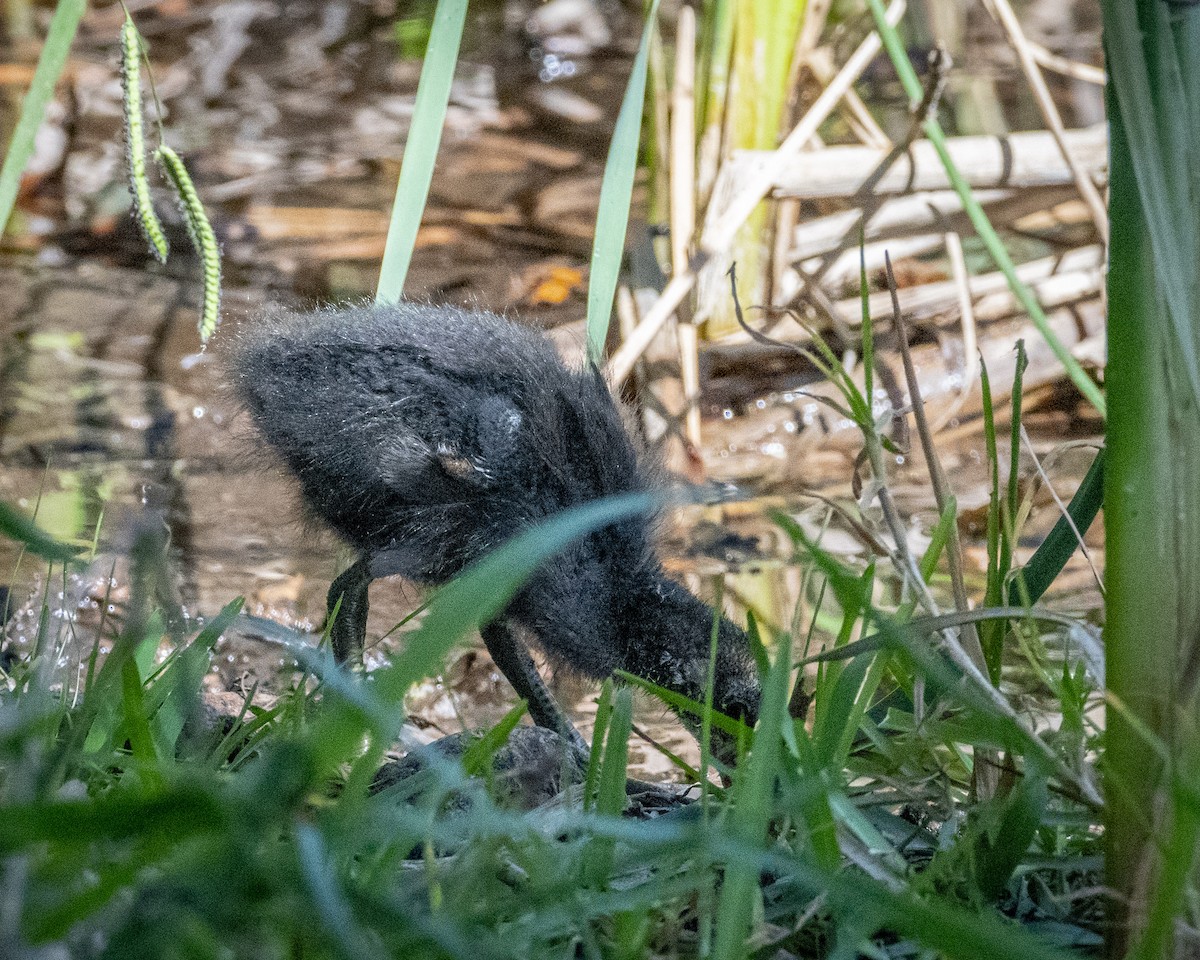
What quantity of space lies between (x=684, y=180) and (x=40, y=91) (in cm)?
258

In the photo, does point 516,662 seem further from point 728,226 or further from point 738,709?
point 728,226

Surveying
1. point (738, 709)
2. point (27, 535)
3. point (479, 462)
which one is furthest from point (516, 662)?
point (27, 535)

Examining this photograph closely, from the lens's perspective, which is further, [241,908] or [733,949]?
[733,949]

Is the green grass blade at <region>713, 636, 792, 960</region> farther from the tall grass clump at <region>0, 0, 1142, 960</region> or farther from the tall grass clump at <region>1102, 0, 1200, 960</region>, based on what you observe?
the tall grass clump at <region>1102, 0, 1200, 960</region>

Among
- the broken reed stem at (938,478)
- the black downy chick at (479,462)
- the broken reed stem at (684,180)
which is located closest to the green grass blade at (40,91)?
the black downy chick at (479,462)

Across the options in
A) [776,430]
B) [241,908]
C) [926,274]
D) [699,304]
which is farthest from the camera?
[926,274]

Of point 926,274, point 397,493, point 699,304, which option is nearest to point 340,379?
point 397,493

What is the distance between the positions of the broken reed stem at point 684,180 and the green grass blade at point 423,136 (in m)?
1.86

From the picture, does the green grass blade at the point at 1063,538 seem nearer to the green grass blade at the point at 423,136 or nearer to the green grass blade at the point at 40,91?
the green grass blade at the point at 423,136

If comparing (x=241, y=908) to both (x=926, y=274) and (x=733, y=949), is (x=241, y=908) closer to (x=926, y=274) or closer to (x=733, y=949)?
(x=733, y=949)

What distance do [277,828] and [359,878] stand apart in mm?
112

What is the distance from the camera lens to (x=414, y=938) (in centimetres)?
103

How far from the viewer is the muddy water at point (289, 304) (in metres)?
3.30

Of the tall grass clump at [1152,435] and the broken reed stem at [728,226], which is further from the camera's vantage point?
the broken reed stem at [728,226]
